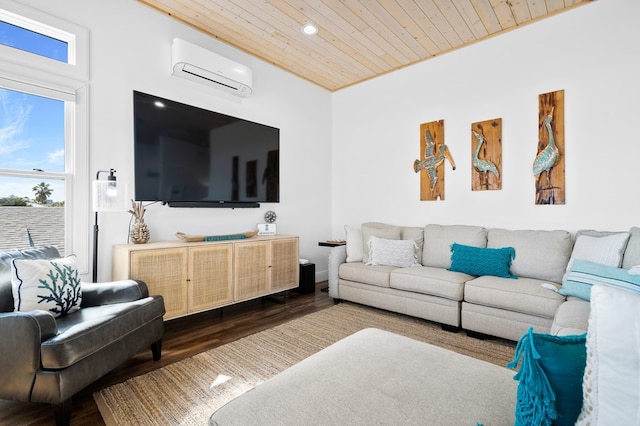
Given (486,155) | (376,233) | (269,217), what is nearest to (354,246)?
(376,233)

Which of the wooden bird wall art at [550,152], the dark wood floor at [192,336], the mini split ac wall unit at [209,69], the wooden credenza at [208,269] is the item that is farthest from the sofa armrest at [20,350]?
the wooden bird wall art at [550,152]

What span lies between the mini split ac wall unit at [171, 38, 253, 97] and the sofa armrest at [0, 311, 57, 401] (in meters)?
2.43

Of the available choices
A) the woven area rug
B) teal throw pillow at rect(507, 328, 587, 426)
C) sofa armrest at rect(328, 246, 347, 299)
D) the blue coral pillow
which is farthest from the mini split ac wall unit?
teal throw pillow at rect(507, 328, 587, 426)

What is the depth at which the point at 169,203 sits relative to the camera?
3004 mm

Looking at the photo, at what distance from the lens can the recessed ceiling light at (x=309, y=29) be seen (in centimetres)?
316

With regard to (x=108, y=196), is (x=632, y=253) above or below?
below

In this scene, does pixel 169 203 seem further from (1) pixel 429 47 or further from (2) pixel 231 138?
(1) pixel 429 47

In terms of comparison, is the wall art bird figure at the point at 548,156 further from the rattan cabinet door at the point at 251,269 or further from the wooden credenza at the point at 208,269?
the rattan cabinet door at the point at 251,269

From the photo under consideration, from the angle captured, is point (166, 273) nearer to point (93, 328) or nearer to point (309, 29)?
point (93, 328)

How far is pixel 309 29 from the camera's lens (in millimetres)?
3211

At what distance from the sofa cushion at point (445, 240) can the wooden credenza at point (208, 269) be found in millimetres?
1514

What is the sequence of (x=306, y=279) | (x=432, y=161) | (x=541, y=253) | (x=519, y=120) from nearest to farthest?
1. (x=541, y=253)
2. (x=519, y=120)
3. (x=432, y=161)
4. (x=306, y=279)

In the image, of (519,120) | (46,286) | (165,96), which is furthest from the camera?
(519,120)

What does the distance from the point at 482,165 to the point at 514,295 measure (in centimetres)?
Result: 159
